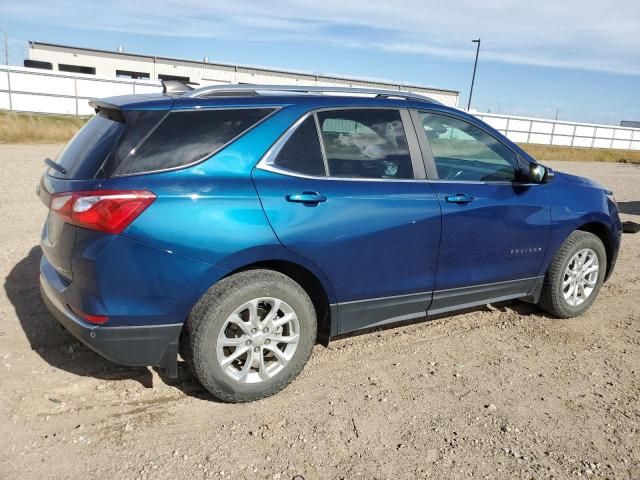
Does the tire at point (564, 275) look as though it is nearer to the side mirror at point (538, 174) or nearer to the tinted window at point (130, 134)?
the side mirror at point (538, 174)

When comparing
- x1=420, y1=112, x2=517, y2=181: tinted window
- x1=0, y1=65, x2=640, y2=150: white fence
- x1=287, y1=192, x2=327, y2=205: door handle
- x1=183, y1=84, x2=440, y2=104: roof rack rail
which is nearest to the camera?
x1=287, y1=192, x2=327, y2=205: door handle

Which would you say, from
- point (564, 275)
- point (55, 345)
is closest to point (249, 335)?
point (55, 345)

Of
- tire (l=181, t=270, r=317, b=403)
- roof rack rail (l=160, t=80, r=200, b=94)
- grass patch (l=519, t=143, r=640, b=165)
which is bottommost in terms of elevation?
grass patch (l=519, t=143, r=640, b=165)

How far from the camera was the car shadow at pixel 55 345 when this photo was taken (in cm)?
355

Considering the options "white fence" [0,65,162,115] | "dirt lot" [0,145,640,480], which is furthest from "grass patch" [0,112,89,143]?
"dirt lot" [0,145,640,480]

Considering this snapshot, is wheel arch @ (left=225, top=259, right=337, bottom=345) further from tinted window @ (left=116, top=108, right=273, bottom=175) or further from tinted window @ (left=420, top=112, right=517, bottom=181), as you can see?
tinted window @ (left=420, top=112, right=517, bottom=181)

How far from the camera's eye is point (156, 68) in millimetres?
42156

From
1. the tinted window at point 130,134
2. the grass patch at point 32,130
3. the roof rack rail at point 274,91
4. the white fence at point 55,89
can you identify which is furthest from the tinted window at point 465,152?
the white fence at point 55,89

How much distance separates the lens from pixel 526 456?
116 inches

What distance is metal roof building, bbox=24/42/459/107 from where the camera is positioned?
132 ft

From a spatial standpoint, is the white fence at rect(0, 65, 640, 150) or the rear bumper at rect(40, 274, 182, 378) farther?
the white fence at rect(0, 65, 640, 150)

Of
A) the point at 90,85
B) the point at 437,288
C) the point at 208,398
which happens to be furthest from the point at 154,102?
the point at 90,85

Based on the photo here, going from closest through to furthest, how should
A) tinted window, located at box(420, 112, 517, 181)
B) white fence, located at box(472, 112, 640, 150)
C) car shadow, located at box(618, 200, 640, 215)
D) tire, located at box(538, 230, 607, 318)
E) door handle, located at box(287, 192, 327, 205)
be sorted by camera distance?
door handle, located at box(287, 192, 327, 205) → tinted window, located at box(420, 112, 517, 181) → tire, located at box(538, 230, 607, 318) → car shadow, located at box(618, 200, 640, 215) → white fence, located at box(472, 112, 640, 150)

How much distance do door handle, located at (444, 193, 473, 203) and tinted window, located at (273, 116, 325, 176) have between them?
1.00 meters
